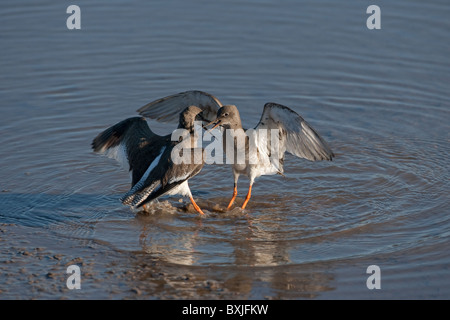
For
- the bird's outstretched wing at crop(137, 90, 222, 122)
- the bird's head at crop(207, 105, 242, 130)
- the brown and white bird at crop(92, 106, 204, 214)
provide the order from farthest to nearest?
the bird's outstretched wing at crop(137, 90, 222, 122) < the bird's head at crop(207, 105, 242, 130) < the brown and white bird at crop(92, 106, 204, 214)

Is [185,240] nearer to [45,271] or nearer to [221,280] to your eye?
[221,280]

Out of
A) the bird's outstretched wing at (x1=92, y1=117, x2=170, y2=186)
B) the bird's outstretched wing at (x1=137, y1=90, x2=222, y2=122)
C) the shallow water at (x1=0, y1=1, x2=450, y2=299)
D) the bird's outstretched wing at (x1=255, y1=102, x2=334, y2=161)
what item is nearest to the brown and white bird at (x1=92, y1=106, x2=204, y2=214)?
the bird's outstretched wing at (x1=92, y1=117, x2=170, y2=186)

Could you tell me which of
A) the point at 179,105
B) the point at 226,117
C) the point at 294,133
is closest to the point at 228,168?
the point at 179,105

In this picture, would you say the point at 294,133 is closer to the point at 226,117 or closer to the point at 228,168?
the point at 226,117

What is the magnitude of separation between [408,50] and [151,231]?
674 centimetres

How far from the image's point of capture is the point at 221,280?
21.5ft

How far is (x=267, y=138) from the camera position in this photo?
853 cm

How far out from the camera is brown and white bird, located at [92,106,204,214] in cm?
781

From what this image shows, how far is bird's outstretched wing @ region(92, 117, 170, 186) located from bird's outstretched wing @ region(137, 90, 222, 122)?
1.72 ft

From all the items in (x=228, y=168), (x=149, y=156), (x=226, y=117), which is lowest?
(x=228, y=168)

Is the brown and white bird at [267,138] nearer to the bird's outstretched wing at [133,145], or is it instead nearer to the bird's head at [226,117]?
the bird's head at [226,117]

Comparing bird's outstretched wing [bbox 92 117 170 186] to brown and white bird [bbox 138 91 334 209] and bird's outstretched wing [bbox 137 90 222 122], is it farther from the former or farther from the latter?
brown and white bird [bbox 138 91 334 209]

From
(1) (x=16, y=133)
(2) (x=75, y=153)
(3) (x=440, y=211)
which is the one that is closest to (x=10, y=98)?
(1) (x=16, y=133)

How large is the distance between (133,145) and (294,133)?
2035 millimetres
